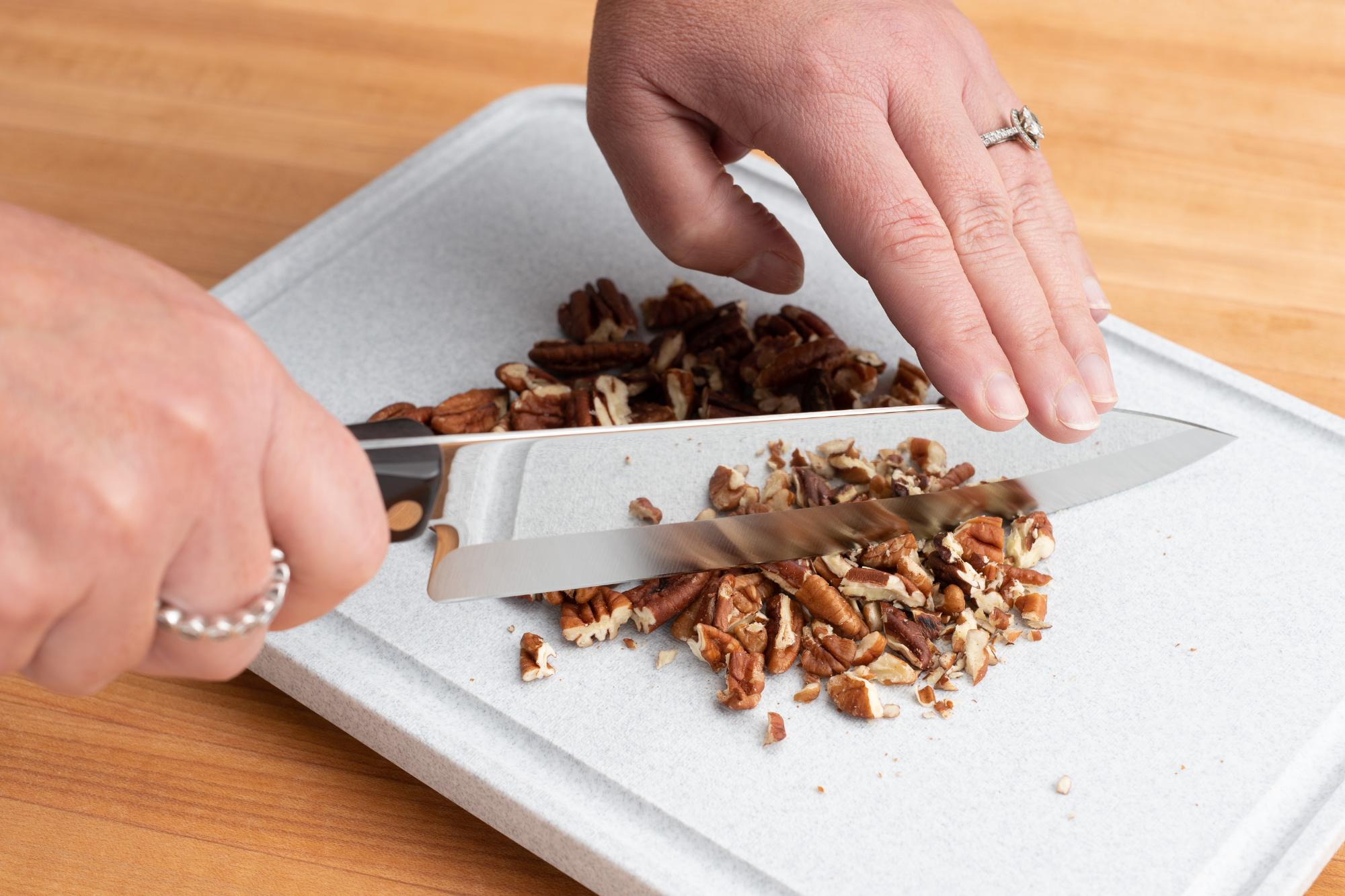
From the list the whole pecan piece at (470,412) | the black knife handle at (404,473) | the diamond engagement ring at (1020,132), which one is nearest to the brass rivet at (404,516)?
the black knife handle at (404,473)

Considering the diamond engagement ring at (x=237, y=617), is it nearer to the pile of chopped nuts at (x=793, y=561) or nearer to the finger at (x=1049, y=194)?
the pile of chopped nuts at (x=793, y=561)

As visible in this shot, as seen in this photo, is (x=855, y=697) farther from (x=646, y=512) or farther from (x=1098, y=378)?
(x=1098, y=378)

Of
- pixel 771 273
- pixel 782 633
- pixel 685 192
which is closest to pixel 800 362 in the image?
pixel 771 273

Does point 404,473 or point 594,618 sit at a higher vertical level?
point 404,473

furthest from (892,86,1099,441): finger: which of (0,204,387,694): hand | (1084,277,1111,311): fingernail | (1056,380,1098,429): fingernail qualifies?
(0,204,387,694): hand

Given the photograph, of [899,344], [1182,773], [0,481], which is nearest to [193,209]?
[899,344]

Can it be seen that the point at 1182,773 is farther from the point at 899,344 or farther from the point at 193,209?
the point at 193,209
